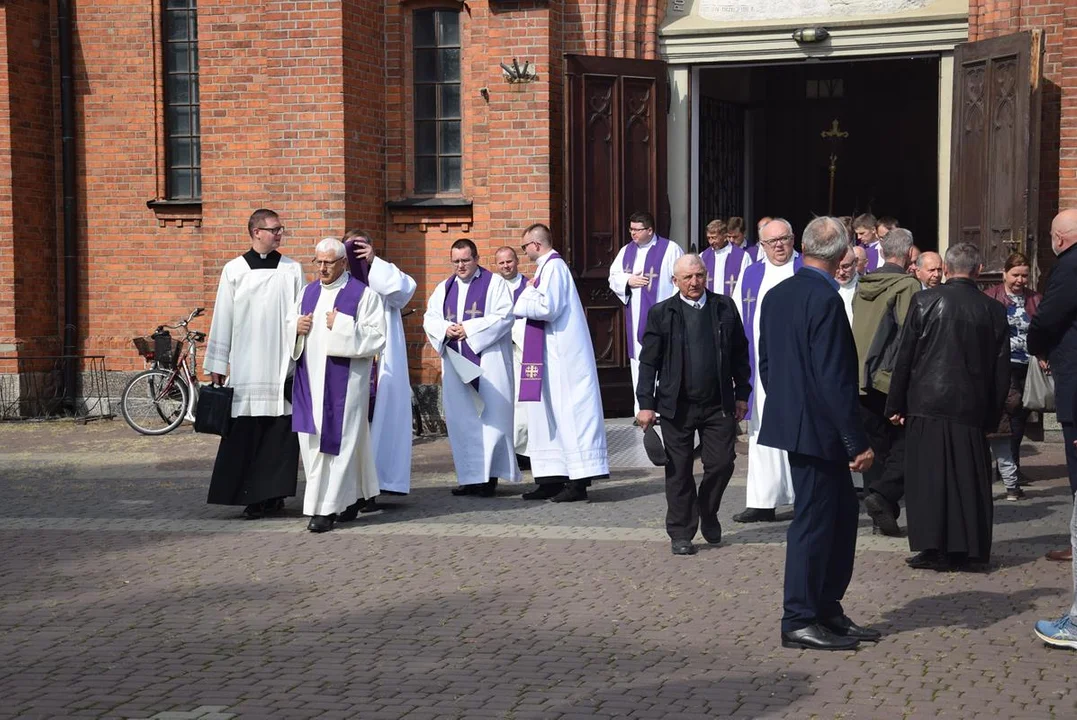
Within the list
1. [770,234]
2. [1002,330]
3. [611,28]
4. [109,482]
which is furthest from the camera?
[611,28]

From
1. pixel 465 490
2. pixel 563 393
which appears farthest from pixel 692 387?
pixel 465 490

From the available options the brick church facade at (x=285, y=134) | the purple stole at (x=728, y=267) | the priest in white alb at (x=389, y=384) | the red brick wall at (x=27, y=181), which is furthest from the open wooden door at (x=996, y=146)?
the red brick wall at (x=27, y=181)

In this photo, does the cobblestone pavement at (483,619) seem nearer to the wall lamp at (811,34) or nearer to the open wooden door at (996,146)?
the open wooden door at (996,146)

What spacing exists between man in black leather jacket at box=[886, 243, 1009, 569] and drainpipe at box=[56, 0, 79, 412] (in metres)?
11.0

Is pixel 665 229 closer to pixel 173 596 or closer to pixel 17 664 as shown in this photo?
pixel 173 596

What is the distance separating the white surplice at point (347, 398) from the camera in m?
9.73

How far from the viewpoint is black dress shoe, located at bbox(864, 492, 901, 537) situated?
30.3 ft

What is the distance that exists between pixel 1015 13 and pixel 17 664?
436 inches

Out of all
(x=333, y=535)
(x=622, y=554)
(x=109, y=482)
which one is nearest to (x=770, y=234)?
(x=622, y=554)

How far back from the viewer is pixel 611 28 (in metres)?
15.3

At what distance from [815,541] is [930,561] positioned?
6.43 ft

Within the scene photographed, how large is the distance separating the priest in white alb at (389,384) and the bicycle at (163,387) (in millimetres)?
4939

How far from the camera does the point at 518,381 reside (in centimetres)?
1164

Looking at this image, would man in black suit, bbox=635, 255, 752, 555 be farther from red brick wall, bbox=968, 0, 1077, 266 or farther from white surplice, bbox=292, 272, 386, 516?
red brick wall, bbox=968, 0, 1077, 266
